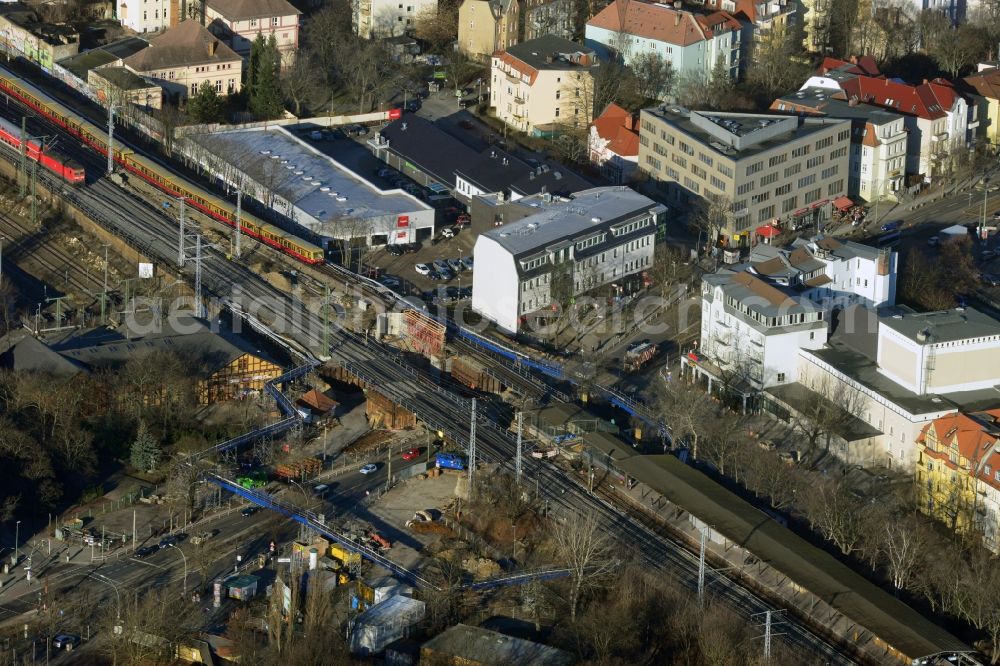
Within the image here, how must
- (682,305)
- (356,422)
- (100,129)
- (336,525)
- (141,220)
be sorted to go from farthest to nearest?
(100,129), (141,220), (682,305), (356,422), (336,525)

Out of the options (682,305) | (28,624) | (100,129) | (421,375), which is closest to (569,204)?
(682,305)

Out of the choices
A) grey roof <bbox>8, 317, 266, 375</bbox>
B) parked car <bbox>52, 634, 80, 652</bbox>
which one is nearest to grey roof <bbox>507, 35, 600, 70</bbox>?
grey roof <bbox>8, 317, 266, 375</bbox>

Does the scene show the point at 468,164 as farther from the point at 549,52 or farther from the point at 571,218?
the point at 549,52

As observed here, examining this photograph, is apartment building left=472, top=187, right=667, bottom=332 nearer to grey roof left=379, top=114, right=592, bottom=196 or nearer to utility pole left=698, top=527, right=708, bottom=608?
grey roof left=379, top=114, right=592, bottom=196

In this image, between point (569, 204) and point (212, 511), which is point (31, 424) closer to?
point (212, 511)

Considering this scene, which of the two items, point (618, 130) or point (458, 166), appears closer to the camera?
point (458, 166)

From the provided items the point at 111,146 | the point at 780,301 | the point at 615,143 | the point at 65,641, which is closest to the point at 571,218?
the point at 780,301

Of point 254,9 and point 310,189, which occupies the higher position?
point 254,9

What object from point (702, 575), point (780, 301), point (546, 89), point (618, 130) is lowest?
point (702, 575)

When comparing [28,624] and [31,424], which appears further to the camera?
[31,424]
